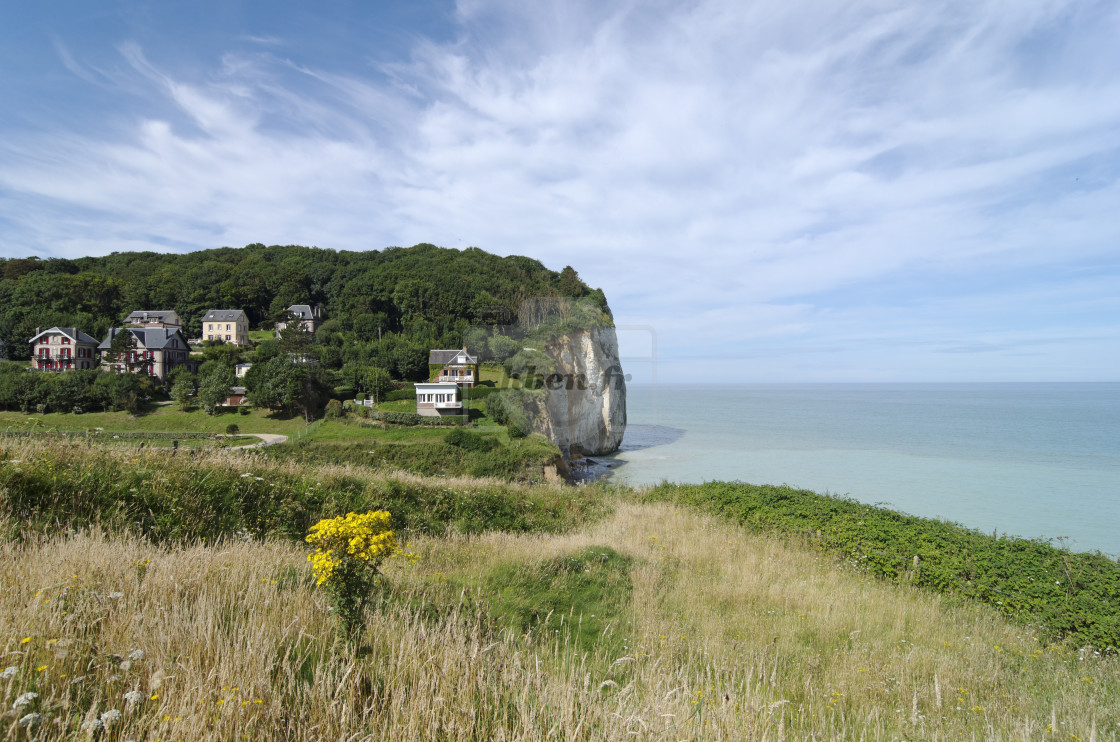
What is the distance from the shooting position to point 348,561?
3.48 meters

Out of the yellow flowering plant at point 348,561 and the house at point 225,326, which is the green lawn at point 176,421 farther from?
the yellow flowering plant at point 348,561

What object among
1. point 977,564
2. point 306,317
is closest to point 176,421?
point 306,317

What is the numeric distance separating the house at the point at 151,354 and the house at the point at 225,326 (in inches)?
398

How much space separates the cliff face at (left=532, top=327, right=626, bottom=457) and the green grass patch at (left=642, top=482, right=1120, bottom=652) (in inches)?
1143

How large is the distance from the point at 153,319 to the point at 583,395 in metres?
56.4

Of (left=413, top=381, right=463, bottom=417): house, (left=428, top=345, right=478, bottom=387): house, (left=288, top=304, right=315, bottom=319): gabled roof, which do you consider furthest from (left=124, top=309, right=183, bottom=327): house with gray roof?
(left=413, top=381, right=463, bottom=417): house

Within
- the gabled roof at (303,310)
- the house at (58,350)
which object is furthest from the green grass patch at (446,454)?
the gabled roof at (303,310)

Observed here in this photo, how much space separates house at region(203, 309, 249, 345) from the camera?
66.9 meters

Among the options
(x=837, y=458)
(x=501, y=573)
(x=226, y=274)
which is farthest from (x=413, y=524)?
(x=226, y=274)

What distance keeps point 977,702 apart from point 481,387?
1707 inches

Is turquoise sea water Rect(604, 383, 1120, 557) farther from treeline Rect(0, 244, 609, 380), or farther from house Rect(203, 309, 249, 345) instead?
house Rect(203, 309, 249, 345)

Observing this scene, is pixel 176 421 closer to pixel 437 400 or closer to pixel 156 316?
pixel 437 400

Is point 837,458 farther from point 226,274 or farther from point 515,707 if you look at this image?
point 226,274

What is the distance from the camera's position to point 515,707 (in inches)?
105
